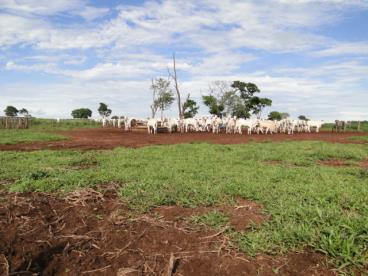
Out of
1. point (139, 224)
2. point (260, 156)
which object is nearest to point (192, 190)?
point (139, 224)

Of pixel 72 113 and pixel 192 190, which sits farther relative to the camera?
pixel 72 113

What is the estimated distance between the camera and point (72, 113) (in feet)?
281

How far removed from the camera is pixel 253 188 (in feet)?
21.0

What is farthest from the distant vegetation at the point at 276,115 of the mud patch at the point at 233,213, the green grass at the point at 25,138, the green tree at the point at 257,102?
the mud patch at the point at 233,213

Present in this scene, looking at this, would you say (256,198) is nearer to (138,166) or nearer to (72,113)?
(138,166)

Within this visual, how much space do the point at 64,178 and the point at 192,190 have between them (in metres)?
2.56

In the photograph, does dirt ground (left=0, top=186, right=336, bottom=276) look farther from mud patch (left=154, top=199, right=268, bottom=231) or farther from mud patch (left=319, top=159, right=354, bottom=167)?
mud patch (left=319, top=159, right=354, bottom=167)

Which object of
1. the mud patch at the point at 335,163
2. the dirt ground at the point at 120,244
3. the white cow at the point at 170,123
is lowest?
the dirt ground at the point at 120,244

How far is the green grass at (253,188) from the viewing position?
4199 mm

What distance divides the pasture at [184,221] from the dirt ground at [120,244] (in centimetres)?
1

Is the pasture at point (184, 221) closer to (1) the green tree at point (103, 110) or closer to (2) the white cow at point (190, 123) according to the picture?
(2) the white cow at point (190, 123)

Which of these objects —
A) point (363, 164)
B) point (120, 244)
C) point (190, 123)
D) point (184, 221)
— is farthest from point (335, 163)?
point (190, 123)

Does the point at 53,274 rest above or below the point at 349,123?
below

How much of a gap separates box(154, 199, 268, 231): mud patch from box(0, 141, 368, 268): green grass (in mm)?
155
